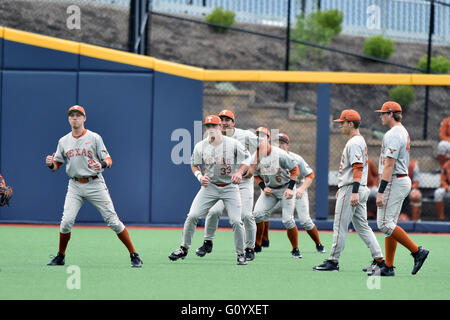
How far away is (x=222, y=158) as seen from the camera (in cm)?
842

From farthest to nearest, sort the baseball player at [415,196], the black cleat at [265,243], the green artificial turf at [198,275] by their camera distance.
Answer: the baseball player at [415,196] → the black cleat at [265,243] → the green artificial turf at [198,275]

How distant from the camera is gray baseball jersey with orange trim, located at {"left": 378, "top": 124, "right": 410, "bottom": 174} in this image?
750 centimetres

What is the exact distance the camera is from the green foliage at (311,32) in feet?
64.3

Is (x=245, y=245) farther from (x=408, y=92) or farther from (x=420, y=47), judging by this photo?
(x=420, y=47)

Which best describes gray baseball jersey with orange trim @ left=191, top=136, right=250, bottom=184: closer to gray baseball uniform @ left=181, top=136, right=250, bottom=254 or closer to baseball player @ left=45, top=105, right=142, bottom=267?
gray baseball uniform @ left=181, top=136, right=250, bottom=254

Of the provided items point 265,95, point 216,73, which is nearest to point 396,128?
point 216,73

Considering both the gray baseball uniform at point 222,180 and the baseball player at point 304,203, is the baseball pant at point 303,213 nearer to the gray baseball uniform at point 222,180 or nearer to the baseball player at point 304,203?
the baseball player at point 304,203

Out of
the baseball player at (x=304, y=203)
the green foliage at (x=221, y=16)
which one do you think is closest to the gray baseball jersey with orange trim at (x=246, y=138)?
the baseball player at (x=304, y=203)

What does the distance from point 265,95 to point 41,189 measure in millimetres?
7314

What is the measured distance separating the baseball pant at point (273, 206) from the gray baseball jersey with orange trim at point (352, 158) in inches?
69.8

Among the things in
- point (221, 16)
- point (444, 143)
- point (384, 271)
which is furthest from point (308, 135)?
point (384, 271)

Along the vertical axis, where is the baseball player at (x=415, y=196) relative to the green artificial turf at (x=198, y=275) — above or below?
above

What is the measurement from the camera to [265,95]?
60.3 ft

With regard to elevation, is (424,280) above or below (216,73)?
below
